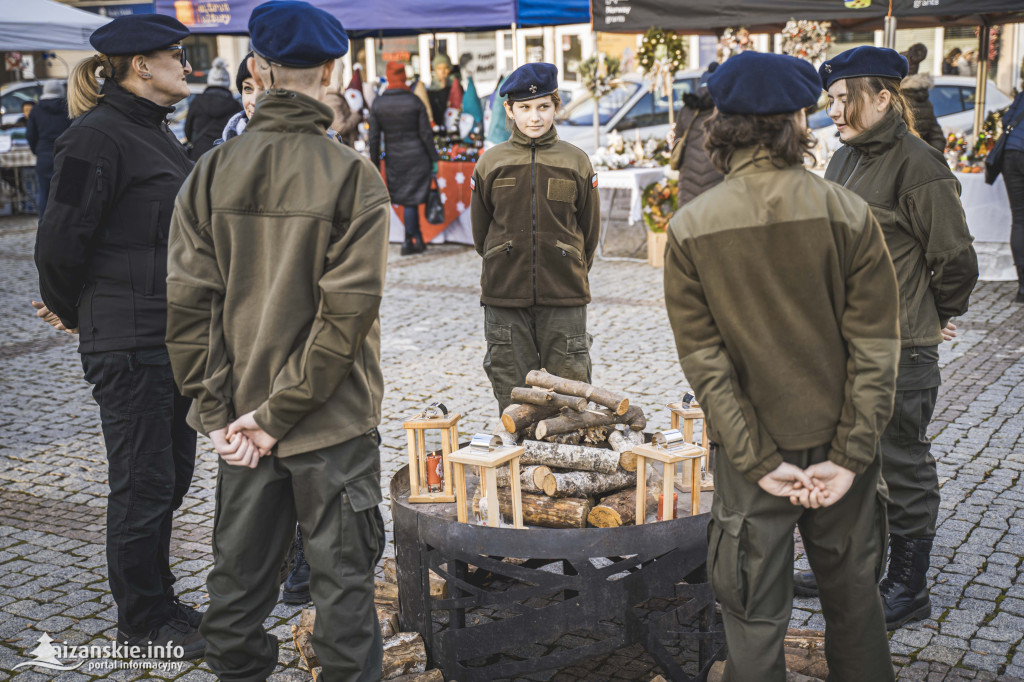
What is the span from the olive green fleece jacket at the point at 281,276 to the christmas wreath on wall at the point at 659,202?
7.99m

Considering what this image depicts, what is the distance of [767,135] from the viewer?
244cm

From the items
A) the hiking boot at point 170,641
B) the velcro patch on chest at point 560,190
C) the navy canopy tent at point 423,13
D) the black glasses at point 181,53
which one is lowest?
the hiking boot at point 170,641

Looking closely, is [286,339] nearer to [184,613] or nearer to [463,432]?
[184,613]

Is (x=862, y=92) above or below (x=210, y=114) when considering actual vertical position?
below

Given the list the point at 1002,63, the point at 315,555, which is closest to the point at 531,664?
the point at 315,555

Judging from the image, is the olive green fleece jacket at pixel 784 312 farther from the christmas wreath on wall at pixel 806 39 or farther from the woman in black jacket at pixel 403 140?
the woman in black jacket at pixel 403 140

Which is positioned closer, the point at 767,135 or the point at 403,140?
the point at 767,135

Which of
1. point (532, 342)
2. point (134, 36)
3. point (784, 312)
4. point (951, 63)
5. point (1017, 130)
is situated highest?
point (951, 63)

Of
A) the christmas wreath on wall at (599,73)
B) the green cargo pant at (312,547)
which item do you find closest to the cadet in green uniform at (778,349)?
the green cargo pant at (312,547)

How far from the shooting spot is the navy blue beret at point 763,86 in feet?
7.86

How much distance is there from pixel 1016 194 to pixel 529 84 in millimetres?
5667

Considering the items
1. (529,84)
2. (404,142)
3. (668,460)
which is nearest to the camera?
(668,460)

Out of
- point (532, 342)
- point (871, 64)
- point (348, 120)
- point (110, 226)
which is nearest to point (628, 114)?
point (348, 120)

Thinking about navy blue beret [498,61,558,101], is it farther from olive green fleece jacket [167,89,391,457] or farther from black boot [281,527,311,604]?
black boot [281,527,311,604]
